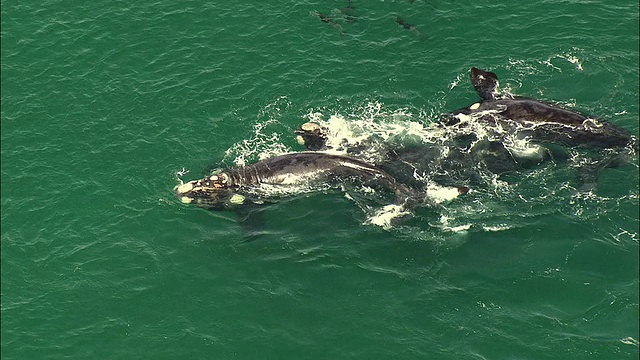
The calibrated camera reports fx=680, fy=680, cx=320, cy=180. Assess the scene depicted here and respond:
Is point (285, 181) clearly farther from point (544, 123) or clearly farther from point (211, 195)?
point (544, 123)

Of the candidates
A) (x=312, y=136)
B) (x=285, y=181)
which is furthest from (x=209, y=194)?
(x=312, y=136)

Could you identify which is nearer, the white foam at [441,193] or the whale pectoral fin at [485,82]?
the white foam at [441,193]

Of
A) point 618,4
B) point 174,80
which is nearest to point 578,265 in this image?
point 618,4

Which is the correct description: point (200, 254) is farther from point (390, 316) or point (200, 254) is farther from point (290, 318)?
point (390, 316)

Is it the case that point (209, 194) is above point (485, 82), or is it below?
below

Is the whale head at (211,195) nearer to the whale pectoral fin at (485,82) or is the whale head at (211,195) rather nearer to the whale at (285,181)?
the whale at (285,181)

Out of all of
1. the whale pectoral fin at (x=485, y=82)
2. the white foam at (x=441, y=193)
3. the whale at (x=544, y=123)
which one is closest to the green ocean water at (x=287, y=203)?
the white foam at (x=441, y=193)
